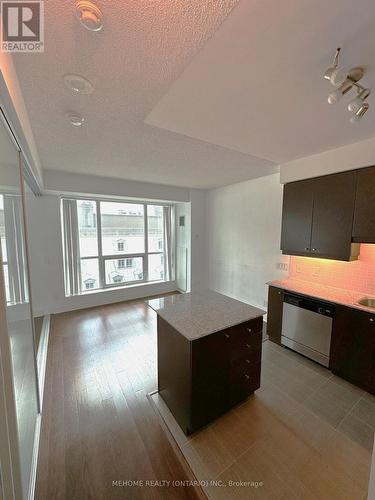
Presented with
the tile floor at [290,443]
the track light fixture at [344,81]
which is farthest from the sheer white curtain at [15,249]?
the track light fixture at [344,81]

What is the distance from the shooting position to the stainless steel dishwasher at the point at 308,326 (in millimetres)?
2289

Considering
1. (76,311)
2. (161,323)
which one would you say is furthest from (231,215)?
(76,311)

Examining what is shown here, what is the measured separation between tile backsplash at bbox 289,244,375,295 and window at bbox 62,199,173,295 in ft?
10.5

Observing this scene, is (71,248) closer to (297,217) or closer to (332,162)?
(297,217)

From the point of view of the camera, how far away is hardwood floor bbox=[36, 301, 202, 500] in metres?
1.28

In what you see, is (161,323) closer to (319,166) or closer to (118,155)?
(118,155)

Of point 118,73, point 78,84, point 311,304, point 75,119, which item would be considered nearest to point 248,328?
point 311,304

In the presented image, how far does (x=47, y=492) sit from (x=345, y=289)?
3387mm

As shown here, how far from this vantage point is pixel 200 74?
3.90 feet

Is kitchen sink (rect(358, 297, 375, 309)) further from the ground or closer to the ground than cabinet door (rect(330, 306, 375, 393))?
further from the ground

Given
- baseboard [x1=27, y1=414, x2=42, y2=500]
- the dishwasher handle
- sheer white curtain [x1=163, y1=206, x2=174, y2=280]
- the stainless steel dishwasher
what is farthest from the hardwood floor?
sheer white curtain [x1=163, y1=206, x2=174, y2=280]

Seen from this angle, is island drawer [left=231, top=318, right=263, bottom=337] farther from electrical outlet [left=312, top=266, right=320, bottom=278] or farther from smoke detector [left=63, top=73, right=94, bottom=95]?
smoke detector [left=63, top=73, right=94, bottom=95]

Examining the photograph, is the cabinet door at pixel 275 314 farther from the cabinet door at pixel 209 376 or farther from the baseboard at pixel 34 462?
the baseboard at pixel 34 462

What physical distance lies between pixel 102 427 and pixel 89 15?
2.65m
